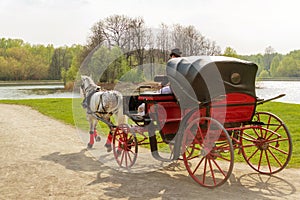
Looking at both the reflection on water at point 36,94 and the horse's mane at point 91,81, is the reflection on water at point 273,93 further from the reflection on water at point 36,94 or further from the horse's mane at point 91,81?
the reflection on water at point 36,94

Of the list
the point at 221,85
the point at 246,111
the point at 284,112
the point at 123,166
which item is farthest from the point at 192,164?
the point at 284,112

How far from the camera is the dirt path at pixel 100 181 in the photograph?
4.80 meters

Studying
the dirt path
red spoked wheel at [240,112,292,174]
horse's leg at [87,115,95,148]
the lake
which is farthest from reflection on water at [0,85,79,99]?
red spoked wheel at [240,112,292,174]

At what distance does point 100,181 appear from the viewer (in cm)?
550

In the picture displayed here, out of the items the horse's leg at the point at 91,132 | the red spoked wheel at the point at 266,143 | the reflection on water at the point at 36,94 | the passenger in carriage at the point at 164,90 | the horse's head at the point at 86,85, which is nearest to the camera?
the red spoked wheel at the point at 266,143

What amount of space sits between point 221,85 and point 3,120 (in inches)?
440

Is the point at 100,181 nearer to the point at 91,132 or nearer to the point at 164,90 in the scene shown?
the point at 164,90

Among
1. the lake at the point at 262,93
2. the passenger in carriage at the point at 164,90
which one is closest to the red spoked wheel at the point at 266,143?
the passenger in carriage at the point at 164,90

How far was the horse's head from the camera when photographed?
8625mm

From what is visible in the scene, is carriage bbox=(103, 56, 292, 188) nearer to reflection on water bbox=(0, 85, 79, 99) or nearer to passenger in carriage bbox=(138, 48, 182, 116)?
passenger in carriage bbox=(138, 48, 182, 116)

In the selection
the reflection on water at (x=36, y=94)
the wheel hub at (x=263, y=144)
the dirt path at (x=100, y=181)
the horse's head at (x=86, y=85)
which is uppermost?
the horse's head at (x=86, y=85)

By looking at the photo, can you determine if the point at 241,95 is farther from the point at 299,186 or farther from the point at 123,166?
the point at 123,166

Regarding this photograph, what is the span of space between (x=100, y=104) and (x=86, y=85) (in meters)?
1.13

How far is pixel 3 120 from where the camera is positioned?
44.0 feet
